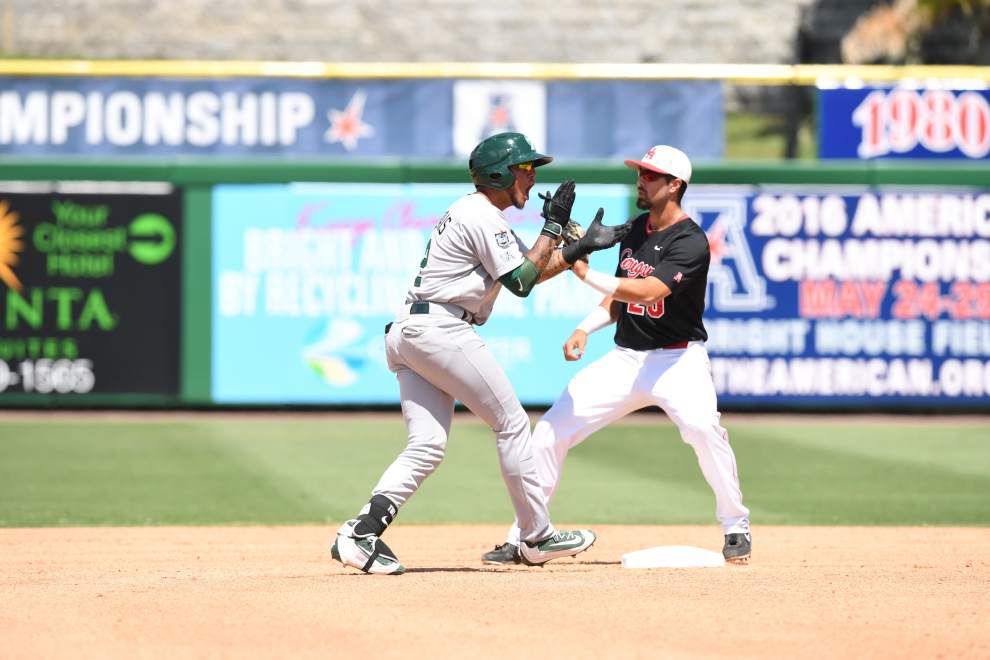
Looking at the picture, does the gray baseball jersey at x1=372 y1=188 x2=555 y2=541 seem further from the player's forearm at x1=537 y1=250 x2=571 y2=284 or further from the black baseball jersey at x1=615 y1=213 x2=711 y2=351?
the black baseball jersey at x1=615 y1=213 x2=711 y2=351

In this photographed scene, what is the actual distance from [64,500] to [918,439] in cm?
776

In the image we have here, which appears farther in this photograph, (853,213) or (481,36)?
(481,36)

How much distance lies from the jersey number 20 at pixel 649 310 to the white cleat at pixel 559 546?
3.74 ft

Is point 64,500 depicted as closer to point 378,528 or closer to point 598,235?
point 378,528

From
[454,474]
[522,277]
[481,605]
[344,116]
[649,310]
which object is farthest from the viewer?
[344,116]

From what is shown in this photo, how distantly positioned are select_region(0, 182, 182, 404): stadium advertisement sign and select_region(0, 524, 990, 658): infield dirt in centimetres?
741

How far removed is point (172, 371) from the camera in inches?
607

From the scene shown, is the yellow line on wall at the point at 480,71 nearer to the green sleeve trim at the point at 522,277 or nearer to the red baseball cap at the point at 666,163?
the red baseball cap at the point at 666,163

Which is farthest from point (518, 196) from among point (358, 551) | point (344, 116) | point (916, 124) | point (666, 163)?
point (916, 124)

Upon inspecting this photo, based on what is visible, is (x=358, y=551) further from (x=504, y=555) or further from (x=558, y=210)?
(x=558, y=210)

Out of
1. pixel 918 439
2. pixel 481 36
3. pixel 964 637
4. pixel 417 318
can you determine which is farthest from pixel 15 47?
pixel 964 637

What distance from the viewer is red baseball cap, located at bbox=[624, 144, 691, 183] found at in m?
7.27

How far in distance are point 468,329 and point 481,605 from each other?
130cm

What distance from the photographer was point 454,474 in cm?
1165
